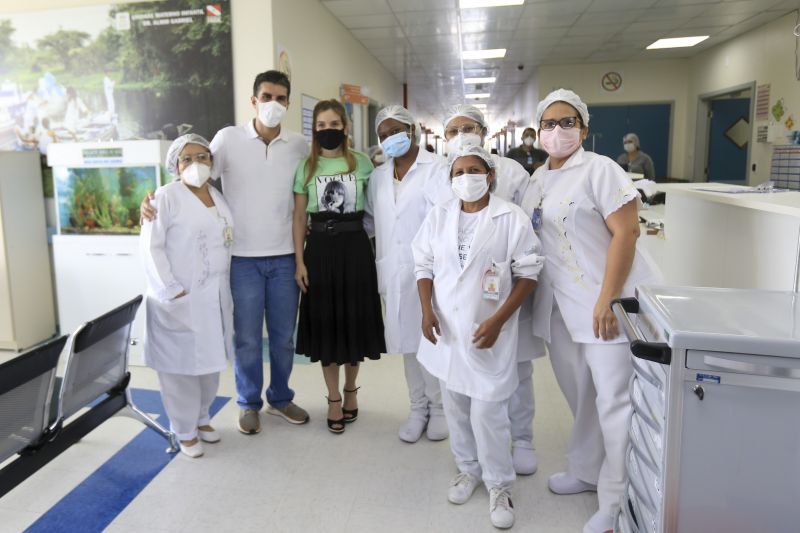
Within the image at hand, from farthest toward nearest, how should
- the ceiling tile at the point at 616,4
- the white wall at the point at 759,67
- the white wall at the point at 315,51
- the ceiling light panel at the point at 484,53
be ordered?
the ceiling light panel at the point at 484,53 < the white wall at the point at 759,67 < the ceiling tile at the point at 616,4 < the white wall at the point at 315,51

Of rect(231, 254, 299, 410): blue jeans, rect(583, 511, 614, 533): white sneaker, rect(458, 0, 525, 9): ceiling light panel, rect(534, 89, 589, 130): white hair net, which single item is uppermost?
rect(458, 0, 525, 9): ceiling light panel

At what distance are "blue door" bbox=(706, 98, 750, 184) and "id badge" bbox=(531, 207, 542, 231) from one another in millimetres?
7539

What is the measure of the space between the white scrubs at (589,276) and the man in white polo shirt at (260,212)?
3.83 feet

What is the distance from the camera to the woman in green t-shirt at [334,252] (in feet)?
8.09

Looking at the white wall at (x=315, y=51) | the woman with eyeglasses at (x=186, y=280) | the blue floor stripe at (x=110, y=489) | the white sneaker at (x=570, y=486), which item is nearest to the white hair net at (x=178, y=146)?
the woman with eyeglasses at (x=186, y=280)

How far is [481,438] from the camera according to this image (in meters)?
2.02

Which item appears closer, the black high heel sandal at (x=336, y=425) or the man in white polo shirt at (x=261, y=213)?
the man in white polo shirt at (x=261, y=213)

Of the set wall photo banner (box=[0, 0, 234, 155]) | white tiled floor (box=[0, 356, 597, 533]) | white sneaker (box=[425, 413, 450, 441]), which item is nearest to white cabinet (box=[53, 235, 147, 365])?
wall photo banner (box=[0, 0, 234, 155])

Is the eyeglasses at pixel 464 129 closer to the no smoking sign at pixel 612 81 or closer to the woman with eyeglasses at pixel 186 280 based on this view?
the woman with eyeglasses at pixel 186 280

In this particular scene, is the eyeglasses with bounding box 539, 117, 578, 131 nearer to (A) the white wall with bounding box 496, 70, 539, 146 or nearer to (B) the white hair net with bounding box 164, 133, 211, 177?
(B) the white hair net with bounding box 164, 133, 211, 177

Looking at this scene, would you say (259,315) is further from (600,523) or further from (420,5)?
(420,5)

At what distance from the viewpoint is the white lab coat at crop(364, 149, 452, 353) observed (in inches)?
93.8

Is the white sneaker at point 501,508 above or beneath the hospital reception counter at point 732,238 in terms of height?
beneath

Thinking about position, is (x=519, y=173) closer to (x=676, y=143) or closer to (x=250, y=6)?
(x=250, y=6)
